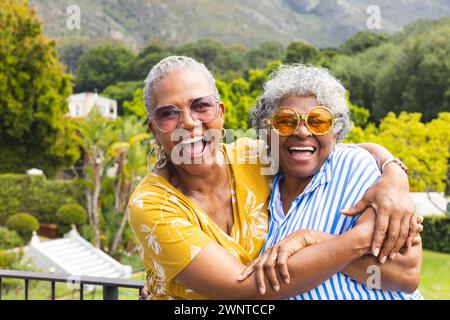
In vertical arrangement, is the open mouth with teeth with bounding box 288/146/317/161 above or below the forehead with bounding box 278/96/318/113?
below

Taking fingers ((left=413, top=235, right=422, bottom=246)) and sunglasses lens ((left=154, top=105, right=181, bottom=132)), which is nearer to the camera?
fingers ((left=413, top=235, right=422, bottom=246))

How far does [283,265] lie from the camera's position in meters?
1.76

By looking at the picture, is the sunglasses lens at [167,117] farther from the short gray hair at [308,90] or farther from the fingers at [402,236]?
the fingers at [402,236]

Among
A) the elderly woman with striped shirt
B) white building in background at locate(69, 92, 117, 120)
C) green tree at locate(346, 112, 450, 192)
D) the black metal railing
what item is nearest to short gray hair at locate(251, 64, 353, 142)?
the elderly woman with striped shirt

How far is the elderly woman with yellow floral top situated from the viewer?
1804mm

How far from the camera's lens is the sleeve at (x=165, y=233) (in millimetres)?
1857

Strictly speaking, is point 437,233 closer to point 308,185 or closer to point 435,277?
point 435,277

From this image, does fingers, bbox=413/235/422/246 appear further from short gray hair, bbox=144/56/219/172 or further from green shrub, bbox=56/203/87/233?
green shrub, bbox=56/203/87/233

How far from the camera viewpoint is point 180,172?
2129mm

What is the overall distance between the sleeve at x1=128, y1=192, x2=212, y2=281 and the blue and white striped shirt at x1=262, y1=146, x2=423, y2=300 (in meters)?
0.28

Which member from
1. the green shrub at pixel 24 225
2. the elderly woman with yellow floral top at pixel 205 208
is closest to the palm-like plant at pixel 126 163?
the green shrub at pixel 24 225

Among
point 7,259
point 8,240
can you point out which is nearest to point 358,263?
point 7,259

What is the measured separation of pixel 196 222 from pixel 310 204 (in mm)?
386

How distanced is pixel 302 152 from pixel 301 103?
0.17 metres
